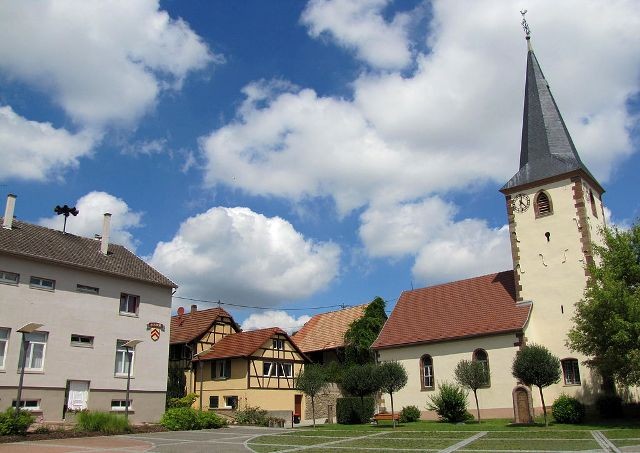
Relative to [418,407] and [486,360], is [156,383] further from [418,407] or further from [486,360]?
[486,360]

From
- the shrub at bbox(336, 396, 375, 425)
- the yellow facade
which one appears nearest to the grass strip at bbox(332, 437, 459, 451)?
the shrub at bbox(336, 396, 375, 425)

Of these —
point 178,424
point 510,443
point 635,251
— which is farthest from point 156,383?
point 635,251

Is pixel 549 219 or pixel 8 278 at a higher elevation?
pixel 549 219

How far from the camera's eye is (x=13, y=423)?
21516 millimetres

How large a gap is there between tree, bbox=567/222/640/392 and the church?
3040 millimetres

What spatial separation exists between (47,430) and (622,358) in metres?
23.9

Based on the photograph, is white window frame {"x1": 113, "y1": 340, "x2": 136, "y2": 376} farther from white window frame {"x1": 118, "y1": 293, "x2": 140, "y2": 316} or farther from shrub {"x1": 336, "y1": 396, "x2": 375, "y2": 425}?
shrub {"x1": 336, "y1": 396, "x2": 375, "y2": 425}

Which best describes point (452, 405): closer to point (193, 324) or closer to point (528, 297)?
point (528, 297)

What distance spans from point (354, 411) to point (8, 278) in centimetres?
2004

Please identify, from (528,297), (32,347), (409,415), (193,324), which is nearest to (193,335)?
(193,324)

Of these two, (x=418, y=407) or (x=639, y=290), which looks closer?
(x=639, y=290)

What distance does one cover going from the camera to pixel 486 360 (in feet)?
105

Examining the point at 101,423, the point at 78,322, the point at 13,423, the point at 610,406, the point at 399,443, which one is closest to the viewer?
the point at 399,443

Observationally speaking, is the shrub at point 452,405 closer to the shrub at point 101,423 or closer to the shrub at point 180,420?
Result: the shrub at point 180,420
